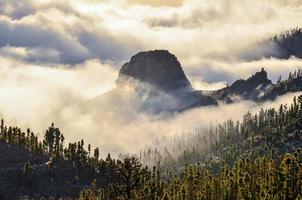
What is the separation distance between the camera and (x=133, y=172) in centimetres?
12319

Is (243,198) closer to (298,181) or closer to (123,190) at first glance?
(298,181)

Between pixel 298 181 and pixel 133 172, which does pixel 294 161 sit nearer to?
pixel 298 181

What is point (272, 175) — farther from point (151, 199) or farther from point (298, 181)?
point (151, 199)

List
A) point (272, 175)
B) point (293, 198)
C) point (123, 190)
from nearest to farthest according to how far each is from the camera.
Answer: point (123, 190) → point (293, 198) → point (272, 175)

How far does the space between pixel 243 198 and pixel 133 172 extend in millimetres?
85250

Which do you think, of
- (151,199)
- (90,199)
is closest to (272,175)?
(151,199)

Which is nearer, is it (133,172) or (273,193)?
(133,172)

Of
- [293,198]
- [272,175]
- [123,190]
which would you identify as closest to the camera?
[123,190]

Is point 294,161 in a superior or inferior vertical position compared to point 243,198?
superior

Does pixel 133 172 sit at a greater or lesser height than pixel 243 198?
greater

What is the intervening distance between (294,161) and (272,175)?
8774mm

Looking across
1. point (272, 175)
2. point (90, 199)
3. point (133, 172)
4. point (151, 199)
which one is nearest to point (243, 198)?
point (272, 175)

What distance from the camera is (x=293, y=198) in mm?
183625

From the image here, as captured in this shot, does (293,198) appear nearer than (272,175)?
Yes
